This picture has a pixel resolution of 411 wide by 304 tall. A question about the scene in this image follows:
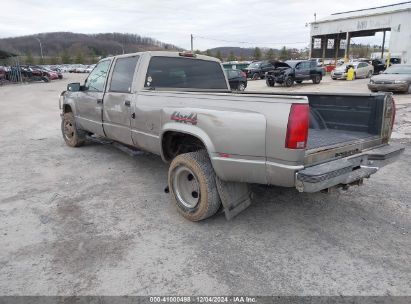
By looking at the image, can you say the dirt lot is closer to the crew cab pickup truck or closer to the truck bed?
the crew cab pickup truck

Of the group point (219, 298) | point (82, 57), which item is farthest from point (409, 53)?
point (82, 57)

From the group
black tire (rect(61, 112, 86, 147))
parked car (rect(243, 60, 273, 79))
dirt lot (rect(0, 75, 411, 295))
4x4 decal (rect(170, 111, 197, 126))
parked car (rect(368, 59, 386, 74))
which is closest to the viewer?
dirt lot (rect(0, 75, 411, 295))

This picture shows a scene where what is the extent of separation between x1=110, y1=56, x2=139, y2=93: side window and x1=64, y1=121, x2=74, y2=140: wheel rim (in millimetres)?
2352

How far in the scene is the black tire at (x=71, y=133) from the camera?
6.95 meters

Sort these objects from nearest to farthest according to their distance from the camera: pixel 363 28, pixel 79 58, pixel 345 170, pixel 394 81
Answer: pixel 345 170
pixel 394 81
pixel 363 28
pixel 79 58

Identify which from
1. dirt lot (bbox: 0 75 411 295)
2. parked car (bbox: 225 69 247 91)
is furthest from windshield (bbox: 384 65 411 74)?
dirt lot (bbox: 0 75 411 295)

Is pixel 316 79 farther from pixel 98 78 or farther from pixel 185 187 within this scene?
pixel 185 187

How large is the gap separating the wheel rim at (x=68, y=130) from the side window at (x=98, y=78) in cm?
132

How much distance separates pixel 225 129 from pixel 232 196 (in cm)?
80

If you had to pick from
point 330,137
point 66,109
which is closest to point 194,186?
point 330,137

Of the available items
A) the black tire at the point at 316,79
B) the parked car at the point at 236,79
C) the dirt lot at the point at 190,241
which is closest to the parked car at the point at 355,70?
the black tire at the point at 316,79

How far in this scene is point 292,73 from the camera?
912 inches

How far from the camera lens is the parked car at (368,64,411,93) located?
53.1 feet

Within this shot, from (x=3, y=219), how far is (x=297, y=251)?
10.9ft
